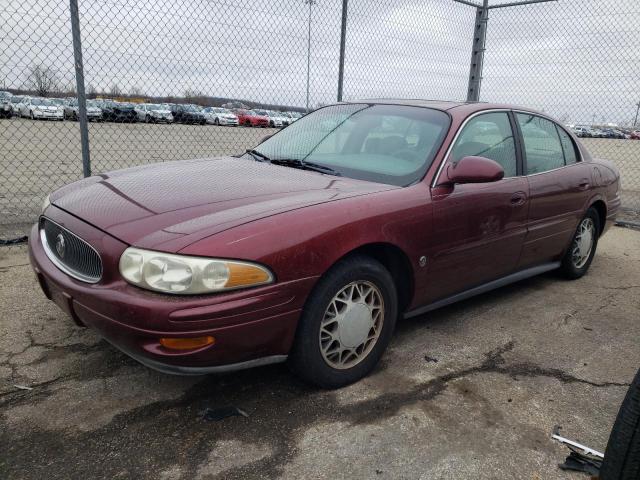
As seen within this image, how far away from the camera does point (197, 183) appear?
285cm

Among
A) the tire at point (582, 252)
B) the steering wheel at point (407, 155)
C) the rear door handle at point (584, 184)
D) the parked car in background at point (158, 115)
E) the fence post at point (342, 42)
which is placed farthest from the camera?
the parked car in background at point (158, 115)

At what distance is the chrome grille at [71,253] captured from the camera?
2.32 metres

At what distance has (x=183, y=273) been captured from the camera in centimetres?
208

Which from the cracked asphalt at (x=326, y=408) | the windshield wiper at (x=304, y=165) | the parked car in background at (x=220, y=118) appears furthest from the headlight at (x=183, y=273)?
the parked car in background at (x=220, y=118)

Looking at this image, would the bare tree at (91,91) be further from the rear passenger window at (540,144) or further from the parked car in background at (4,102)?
the rear passenger window at (540,144)

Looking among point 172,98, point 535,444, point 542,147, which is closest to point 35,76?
point 172,98

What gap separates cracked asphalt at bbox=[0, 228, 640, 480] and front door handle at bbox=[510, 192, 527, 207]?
0.85 meters

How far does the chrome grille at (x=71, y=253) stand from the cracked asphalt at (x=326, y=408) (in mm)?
607

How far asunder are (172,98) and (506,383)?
15.7 feet

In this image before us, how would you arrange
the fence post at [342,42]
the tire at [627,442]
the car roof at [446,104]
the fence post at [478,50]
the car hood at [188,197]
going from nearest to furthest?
the tire at [627,442] < the car hood at [188,197] < the car roof at [446,104] < the fence post at [342,42] < the fence post at [478,50]

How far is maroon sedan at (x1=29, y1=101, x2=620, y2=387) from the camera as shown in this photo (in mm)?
2115

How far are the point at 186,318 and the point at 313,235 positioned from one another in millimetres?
675

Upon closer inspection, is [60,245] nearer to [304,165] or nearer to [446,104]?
[304,165]

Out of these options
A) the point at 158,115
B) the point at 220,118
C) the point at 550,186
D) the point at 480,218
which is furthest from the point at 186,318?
the point at 158,115
